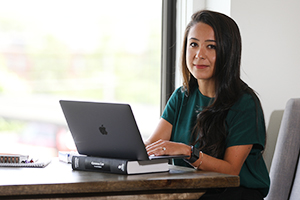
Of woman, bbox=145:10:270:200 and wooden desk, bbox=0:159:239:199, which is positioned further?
woman, bbox=145:10:270:200

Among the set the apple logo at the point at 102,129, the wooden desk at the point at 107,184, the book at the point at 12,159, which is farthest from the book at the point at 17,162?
the apple logo at the point at 102,129

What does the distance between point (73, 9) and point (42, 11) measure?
0.57 feet

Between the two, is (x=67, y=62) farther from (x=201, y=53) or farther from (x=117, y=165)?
(x=117, y=165)

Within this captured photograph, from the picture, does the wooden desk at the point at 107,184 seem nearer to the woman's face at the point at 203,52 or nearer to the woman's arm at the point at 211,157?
the woman's arm at the point at 211,157

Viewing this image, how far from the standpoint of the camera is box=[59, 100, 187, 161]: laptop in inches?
46.3

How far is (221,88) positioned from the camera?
1.61 meters

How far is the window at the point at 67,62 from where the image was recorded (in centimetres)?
211

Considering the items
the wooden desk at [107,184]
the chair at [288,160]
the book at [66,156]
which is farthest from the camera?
the chair at [288,160]

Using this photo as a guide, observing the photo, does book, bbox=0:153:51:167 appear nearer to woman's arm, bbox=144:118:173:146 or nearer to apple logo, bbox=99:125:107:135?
apple logo, bbox=99:125:107:135

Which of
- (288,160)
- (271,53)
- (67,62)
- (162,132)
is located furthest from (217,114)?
(67,62)

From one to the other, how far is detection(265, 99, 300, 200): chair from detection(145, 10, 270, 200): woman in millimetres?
292

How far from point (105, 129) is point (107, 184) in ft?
0.74

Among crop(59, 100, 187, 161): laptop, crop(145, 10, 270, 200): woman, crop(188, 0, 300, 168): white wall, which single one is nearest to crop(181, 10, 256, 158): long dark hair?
crop(145, 10, 270, 200): woman

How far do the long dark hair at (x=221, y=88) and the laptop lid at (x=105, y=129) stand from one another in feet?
1.41
